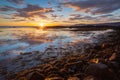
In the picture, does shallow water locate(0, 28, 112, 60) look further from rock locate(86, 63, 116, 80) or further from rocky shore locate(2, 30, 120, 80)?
rock locate(86, 63, 116, 80)

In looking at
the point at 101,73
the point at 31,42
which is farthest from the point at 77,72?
the point at 31,42

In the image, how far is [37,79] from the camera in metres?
4.71

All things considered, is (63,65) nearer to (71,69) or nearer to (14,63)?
(71,69)

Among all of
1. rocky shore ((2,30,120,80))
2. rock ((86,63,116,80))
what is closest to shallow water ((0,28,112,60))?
rocky shore ((2,30,120,80))

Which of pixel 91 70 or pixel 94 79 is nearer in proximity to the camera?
pixel 94 79

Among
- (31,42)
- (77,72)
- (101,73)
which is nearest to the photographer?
(101,73)

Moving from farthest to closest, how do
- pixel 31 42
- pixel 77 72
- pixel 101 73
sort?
pixel 31 42
pixel 77 72
pixel 101 73

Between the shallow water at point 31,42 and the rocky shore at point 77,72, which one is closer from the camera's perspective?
the rocky shore at point 77,72

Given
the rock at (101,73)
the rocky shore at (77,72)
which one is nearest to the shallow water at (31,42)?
the rocky shore at (77,72)

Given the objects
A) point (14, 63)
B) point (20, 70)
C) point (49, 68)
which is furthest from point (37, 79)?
point (14, 63)

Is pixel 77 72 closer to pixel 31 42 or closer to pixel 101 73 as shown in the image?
pixel 101 73

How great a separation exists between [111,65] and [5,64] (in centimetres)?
485

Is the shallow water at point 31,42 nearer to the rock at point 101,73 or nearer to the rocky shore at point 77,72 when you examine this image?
the rocky shore at point 77,72

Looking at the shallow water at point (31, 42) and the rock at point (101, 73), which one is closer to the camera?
the rock at point (101, 73)
